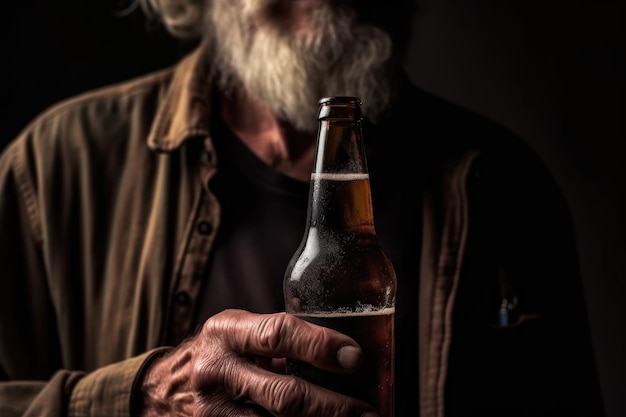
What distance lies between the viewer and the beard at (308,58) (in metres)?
1.15

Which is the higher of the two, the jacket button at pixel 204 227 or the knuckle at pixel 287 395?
the jacket button at pixel 204 227

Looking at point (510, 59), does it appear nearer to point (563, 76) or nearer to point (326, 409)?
point (563, 76)

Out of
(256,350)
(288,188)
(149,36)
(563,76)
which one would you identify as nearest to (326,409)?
(256,350)

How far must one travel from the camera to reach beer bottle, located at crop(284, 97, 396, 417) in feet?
2.02

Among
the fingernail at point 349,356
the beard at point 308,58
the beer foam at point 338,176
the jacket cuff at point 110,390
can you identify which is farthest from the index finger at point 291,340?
the beard at point 308,58

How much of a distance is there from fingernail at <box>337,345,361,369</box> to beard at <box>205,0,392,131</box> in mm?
641

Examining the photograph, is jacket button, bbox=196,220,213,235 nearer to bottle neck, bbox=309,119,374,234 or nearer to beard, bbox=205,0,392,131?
beard, bbox=205,0,392,131

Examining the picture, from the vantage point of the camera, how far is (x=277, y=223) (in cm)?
116

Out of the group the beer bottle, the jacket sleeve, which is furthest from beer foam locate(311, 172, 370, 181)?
the jacket sleeve

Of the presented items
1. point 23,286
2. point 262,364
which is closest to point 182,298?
point 23,286

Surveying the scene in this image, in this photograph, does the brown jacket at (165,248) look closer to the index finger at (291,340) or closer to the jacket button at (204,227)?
the jacket button at (204,227)

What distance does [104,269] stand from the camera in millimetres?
1193

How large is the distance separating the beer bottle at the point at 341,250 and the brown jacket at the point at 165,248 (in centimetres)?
51

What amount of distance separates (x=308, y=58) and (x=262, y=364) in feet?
1.94
